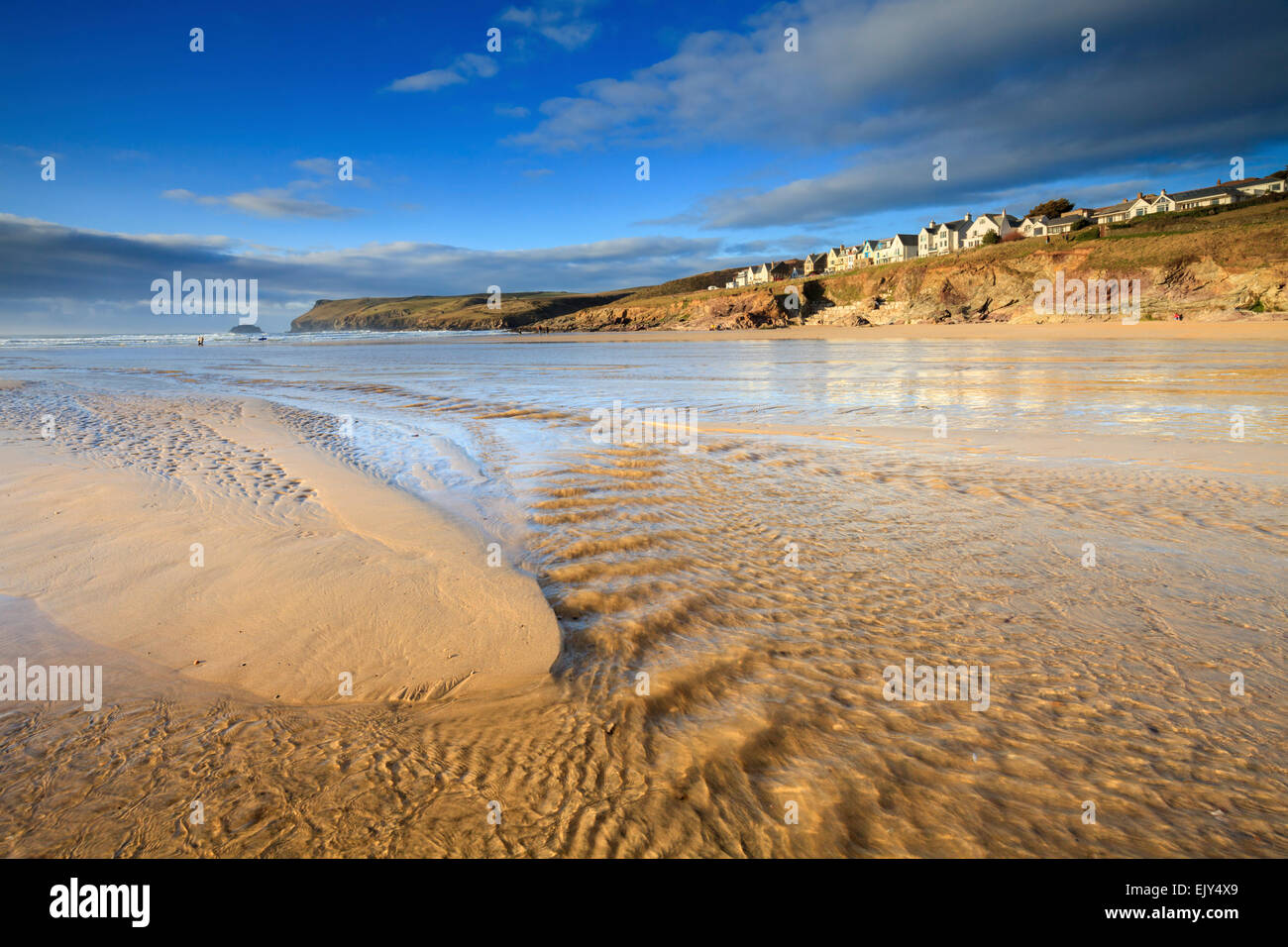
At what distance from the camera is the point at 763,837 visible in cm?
216

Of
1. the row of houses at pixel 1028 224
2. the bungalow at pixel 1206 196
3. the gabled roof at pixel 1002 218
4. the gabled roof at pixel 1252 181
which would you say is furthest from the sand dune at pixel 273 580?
the gabled roof at pixel 1252 181

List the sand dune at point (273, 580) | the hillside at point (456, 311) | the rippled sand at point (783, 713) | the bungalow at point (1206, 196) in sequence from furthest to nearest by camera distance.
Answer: the hillside at point (456, 311)
the bungalow at point (1206, 196)
the sand dune at point (273, 580)
the rippled sand at point (783, 713)

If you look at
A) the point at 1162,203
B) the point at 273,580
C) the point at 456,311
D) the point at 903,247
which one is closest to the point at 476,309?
the point at 456,311

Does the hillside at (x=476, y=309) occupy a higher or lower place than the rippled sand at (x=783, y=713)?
higher

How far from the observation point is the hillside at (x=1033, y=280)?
39.1 m

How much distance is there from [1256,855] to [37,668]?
569 centimetres

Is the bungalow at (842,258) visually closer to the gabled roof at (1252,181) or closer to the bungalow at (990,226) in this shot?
the bungalow at (990,226)

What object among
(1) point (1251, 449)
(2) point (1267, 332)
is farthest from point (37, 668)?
(2) point (1267, 332)

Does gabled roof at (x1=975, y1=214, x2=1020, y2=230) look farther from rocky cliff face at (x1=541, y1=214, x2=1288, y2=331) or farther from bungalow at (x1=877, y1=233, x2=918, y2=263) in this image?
rocky cliff face at (x1=541, y1=214, x2=1288, y2=331)

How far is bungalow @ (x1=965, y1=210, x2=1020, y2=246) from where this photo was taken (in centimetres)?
8606

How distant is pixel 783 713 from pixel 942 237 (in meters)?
108

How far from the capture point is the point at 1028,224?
81688mm

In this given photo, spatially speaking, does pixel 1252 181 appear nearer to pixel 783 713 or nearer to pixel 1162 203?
pixel 1162 203
